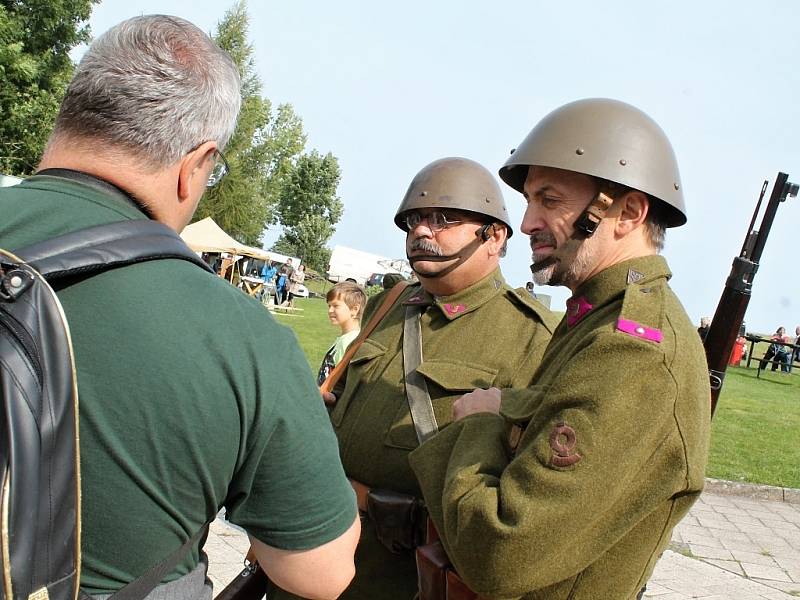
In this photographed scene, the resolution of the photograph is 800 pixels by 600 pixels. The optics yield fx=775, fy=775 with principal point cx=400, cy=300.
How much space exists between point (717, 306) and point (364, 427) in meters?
1.51

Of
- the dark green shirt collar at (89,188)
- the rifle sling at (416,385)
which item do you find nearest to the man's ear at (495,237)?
the rifle sling at (416,385)

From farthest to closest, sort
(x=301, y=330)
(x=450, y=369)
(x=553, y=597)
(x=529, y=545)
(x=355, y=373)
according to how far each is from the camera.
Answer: (x=301, y=330)
(x=355, y=373)
(x=450, y=369)
(x=553, y=597)
(x=529, y=545)

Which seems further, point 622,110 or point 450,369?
point 450,369

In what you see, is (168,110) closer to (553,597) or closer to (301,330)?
(553,597)

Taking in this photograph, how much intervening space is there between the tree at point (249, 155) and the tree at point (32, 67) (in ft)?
63.0

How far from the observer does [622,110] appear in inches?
94.7

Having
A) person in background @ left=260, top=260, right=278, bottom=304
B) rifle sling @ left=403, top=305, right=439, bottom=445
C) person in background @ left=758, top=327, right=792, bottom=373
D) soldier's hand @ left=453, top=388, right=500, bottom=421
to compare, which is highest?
soldier's hand @ left=453, top=388, right=500, bottom=421

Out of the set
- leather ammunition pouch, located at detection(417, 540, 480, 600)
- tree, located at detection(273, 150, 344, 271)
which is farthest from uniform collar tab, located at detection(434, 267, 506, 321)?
tree, located at detection(273, 150, 344, 271)

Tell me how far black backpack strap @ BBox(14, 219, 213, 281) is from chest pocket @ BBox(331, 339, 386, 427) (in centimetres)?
203

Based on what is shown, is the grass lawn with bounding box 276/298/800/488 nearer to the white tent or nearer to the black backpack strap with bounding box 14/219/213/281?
the black backpack strap with bounding box 14/219/213/281

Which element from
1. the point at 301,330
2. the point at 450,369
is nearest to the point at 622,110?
the point at 450,369

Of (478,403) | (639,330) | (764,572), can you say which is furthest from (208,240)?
(639,330)

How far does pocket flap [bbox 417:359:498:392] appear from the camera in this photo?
3.19 meters

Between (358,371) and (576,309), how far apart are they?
1453mm
